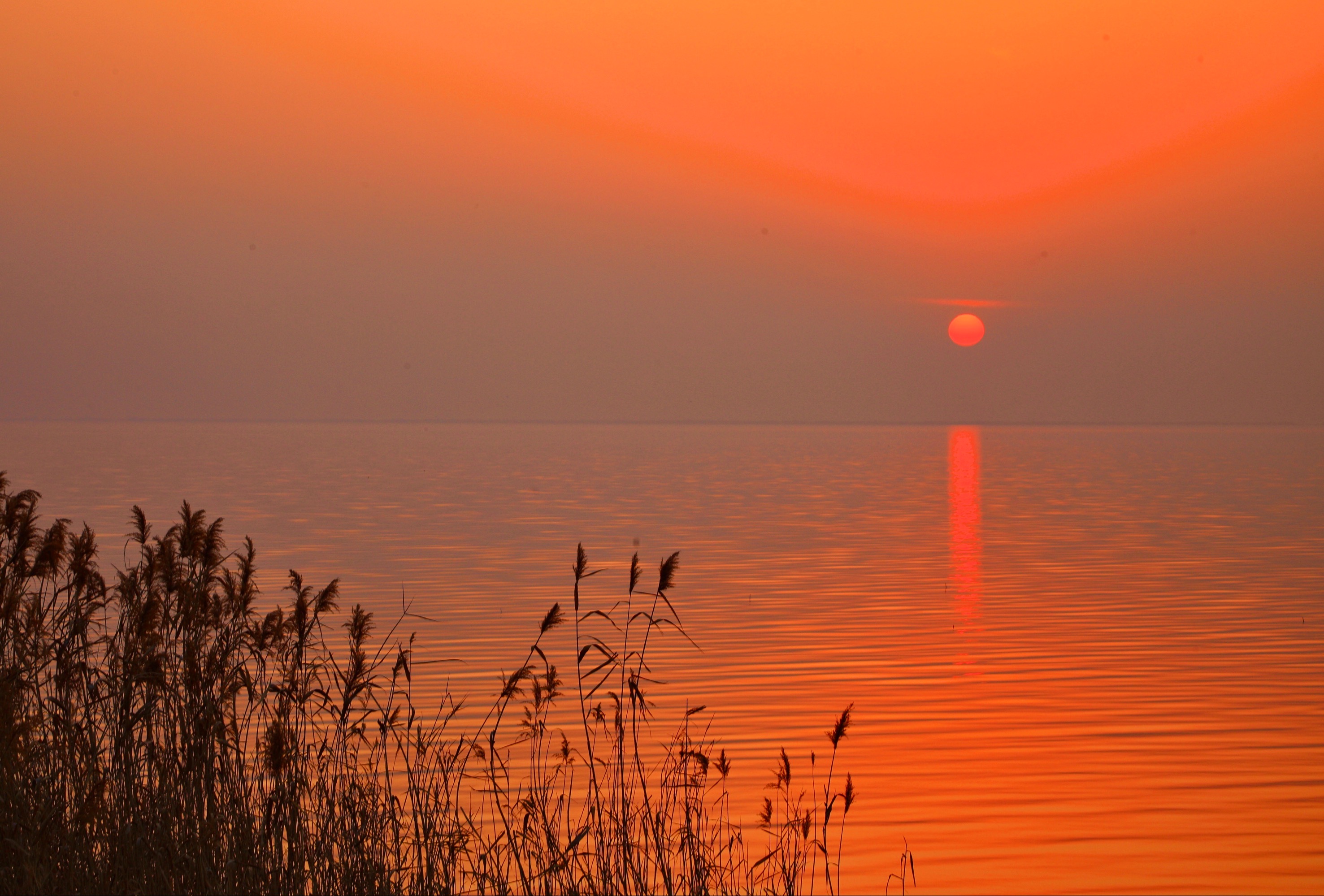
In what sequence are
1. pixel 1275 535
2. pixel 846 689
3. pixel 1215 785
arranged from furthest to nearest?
pixel 1275 535
pixel 846 689
pixel 1215 785

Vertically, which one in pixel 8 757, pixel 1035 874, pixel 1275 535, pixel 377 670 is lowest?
pixel 1035 874

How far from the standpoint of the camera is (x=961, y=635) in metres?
24.7

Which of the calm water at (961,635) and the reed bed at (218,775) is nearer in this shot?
the reed bed at (218,775)

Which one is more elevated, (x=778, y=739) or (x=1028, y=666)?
(x=1028, y=666)

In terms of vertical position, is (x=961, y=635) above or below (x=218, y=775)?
above

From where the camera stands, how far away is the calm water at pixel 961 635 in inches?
503

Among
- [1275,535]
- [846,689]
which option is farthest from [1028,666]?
[1275,535]

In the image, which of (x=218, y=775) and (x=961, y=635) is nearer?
(x=218, y=775)

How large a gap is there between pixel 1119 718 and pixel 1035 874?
21.7 feet

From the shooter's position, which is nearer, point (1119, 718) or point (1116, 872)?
point (1116, 872)

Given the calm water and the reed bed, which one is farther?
the calm water

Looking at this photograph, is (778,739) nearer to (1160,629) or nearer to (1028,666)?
(1028,666)

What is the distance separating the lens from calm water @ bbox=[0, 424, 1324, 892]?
12.8 metres

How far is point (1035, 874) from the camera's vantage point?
11.5 meters
